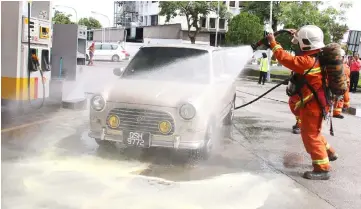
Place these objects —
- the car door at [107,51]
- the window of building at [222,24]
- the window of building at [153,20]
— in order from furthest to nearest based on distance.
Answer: the window of building at [222,24], the car door at [107,51], the window of building at [153,20]

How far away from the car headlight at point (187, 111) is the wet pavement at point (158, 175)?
0.67 metres

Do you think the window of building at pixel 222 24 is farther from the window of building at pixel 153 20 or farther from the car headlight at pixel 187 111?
the car headlight at pixel 187 111

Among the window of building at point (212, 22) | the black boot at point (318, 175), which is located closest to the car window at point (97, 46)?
the window of building at point (212, 22)

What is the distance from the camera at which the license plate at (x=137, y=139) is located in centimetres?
480

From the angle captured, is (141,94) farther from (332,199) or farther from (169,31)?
(169,31)

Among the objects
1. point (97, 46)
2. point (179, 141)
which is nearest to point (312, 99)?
point (179, 141)

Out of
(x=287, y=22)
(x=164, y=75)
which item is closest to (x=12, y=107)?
(x=164, y=75)

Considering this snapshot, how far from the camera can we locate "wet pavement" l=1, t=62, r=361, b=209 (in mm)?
3826

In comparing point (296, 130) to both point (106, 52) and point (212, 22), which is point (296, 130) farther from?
point (212, 22)

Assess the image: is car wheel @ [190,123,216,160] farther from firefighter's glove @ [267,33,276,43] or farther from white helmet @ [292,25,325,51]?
white helmet @ [292,25,325,51]

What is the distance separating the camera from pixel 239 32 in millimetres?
15258

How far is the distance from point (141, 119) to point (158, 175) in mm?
723

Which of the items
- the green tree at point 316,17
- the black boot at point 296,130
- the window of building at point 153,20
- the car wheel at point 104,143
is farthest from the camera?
the green tree at point 316,17

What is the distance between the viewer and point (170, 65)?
5824 millimetres
